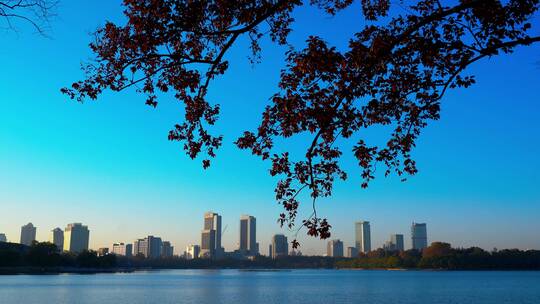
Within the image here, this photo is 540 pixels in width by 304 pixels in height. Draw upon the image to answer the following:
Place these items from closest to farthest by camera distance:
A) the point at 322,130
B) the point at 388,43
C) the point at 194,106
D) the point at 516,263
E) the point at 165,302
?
the point at 388,43, the point at 322,130, the point at 194,106, the point at 165,302, the point at 516,263

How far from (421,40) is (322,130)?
195cm

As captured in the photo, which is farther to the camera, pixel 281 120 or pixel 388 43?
pixel 281 120

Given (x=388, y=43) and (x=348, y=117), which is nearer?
(x=388, y=43)

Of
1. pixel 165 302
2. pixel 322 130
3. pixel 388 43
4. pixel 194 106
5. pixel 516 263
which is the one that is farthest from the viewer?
pixel 516 263

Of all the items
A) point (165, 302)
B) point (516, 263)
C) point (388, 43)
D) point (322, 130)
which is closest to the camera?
point (388, 43)

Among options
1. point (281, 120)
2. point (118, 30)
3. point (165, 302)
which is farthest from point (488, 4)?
point (165, 302)

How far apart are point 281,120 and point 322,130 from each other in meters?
0.64

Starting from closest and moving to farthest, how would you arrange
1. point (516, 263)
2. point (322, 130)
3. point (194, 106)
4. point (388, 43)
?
point (388, 43) → point (322, 130) → point (194, 106) → point (516, 263)

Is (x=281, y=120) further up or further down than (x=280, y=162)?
further up

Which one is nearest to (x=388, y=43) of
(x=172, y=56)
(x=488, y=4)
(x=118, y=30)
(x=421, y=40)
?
(x=421, y=40)

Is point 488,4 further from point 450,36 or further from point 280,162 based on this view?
point 280,162

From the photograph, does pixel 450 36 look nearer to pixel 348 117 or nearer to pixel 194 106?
pixel 348 117

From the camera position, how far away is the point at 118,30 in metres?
7.69

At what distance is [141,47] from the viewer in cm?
739
